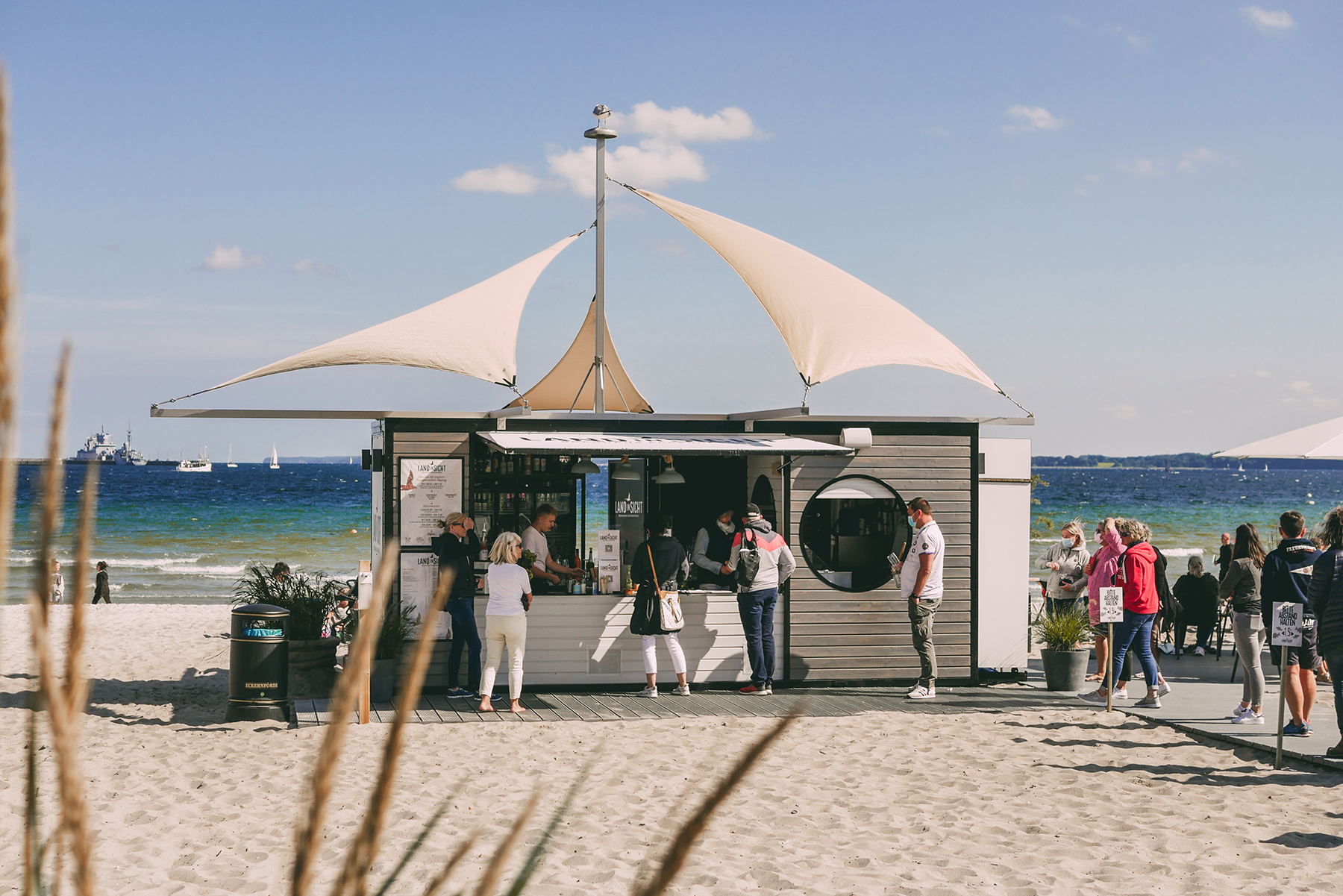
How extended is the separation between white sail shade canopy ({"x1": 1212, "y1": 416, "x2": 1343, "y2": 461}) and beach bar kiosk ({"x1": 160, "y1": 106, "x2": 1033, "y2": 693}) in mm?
2191

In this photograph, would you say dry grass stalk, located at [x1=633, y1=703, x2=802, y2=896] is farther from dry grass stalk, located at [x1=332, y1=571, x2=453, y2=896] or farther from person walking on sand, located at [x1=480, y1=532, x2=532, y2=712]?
person walking on sand, located at [x1=480, y1=532, x2=532, y2=712]

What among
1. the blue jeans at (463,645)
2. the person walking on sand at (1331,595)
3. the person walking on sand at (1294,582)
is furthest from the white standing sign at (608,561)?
the person walking on sand at (1331,595)

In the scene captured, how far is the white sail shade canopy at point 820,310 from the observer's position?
36.3 feet

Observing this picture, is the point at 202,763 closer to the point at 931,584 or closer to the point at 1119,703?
the point at 931,584

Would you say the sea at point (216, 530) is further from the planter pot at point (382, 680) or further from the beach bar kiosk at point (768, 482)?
the planter pot at point (382, 680)

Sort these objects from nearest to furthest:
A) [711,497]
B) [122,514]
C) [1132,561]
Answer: [1132,561] < [711,497] < [122,514]

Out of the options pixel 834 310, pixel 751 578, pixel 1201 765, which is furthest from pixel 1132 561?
pixel 834 310

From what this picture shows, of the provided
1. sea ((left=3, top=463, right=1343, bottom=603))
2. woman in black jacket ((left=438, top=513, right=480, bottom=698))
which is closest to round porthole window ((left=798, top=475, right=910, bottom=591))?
sea ((left=3, top=463, right=1343, bottom=603))

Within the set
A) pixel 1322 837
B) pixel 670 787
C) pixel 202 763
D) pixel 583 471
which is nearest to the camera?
A: pixel 1322 837

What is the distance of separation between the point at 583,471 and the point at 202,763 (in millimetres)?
4767

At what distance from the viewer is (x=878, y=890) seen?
203 inches

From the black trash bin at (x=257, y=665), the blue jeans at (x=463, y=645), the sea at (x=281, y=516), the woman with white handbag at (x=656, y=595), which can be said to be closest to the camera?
the black trash bin at (x=257, y=665)

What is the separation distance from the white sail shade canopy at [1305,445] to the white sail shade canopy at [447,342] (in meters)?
7.10

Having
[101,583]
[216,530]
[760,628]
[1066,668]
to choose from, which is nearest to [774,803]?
[760,628]
